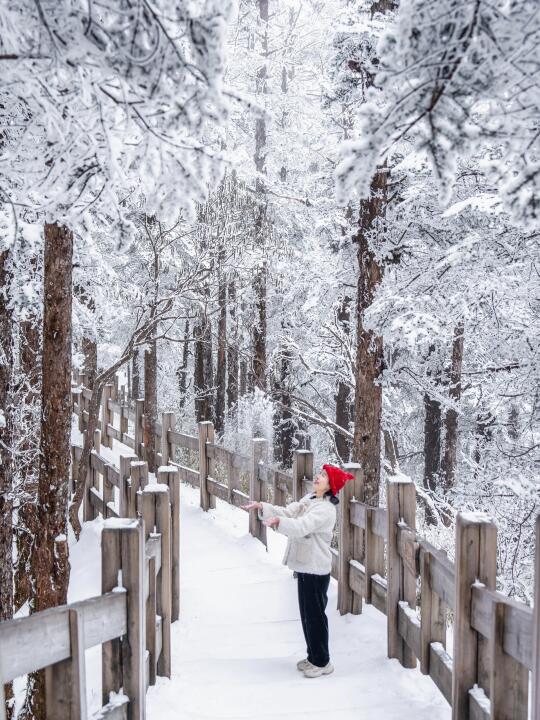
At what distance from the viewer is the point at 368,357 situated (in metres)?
9.23

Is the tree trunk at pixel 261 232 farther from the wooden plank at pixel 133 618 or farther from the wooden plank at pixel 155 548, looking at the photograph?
the wooden plank at pixel 133 618

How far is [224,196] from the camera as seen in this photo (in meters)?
12.7

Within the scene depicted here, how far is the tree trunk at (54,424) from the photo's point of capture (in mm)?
6543

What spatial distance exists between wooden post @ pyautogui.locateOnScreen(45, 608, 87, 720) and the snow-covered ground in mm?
1789

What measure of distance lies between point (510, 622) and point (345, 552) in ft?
12.0

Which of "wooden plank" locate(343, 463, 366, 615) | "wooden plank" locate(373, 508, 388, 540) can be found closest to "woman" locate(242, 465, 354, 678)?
"wooden plank" locate(373, 508, 388, 540)

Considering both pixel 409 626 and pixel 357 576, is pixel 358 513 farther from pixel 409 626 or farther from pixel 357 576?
pixel 409 626

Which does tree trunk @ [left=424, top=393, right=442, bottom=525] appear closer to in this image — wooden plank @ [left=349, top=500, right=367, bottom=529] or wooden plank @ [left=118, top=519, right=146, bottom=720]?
wooden plank @ [left=349, top=500, right=367, bottom=529]

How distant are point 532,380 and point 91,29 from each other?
25.6 feet

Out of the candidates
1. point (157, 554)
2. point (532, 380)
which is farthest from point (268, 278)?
point (157, 554)

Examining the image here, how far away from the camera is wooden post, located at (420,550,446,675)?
446cm

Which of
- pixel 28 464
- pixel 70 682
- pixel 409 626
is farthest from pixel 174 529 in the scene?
pixel 28 464

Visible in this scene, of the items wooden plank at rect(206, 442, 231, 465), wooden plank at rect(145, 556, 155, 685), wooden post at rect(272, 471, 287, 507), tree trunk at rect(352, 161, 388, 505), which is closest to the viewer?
wooden plank at rect(145, 556, 155, 685)

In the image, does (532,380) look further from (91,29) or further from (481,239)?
(91,29)
